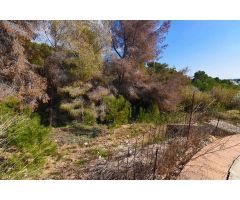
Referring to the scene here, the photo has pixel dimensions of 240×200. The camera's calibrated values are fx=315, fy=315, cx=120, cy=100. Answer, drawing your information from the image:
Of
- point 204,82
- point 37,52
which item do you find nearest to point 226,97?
point 204,82

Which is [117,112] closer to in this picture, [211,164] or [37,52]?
[37,52]

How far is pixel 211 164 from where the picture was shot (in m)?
2.97

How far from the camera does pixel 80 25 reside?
8.44 metres

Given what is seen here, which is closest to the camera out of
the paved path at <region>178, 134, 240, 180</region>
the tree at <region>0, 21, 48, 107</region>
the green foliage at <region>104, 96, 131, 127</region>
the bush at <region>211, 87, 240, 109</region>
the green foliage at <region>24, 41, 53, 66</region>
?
the paved path at <region>178, 134, 240, 180</region>

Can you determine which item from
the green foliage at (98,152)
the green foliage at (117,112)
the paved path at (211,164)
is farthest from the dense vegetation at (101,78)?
the paved path at (211,164)

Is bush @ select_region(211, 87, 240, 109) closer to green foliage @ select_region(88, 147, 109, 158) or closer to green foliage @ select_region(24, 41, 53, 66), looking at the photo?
green foliage @ select_region(24, 41, 53, 66)

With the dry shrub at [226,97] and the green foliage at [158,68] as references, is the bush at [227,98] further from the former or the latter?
the green foliage at [158,68]

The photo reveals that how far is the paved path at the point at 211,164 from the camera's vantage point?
8.65ft

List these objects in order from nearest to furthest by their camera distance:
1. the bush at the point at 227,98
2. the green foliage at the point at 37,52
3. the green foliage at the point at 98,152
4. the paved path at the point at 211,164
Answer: the paved path at the point at 211,164 < the green foliage at the point at 98,152 < the green foliage at the point at 37,52 < the bush at the point at 227,98

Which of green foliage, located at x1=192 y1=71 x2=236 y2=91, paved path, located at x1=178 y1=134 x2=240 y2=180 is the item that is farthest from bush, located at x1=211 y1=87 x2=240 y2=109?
paved path, located at x1=178 y1=134 x2=240 y2=180

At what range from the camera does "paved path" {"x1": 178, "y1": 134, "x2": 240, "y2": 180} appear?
2637 millimetres

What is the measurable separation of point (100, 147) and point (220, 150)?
2859 millimetres

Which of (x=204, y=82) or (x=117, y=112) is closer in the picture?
(x=117, y=112)
